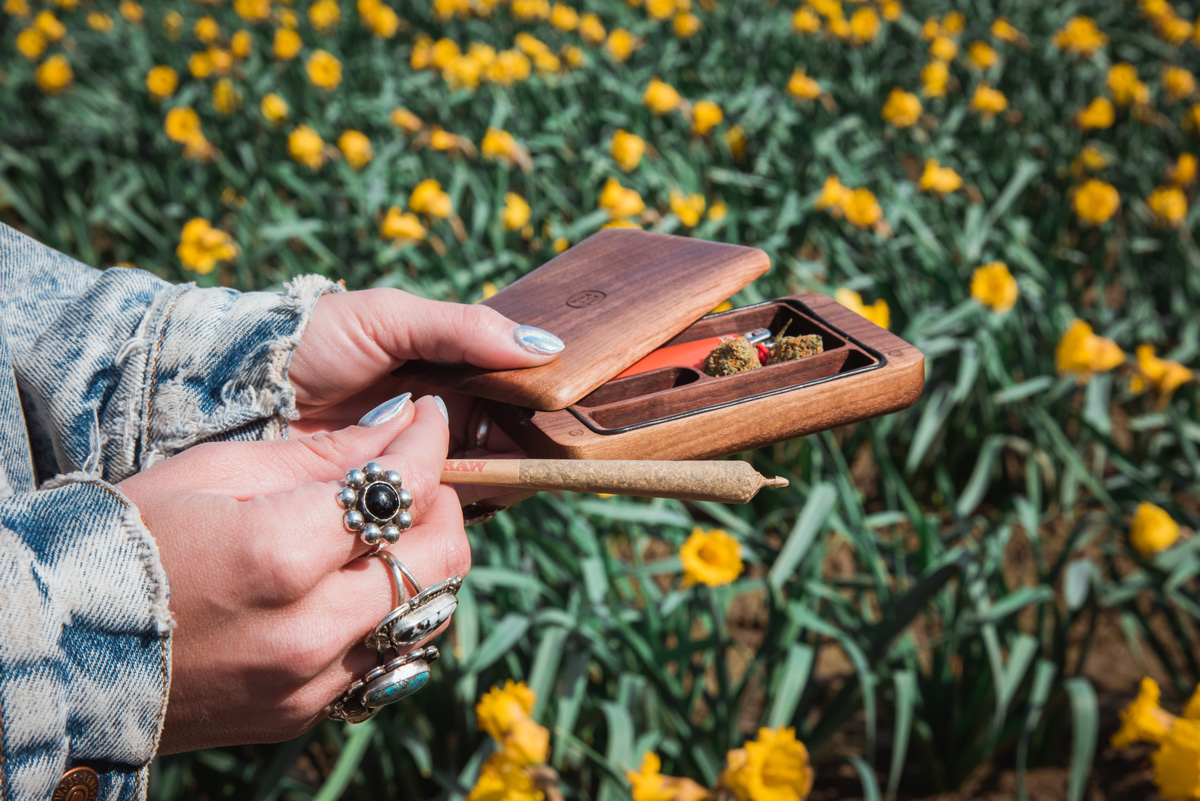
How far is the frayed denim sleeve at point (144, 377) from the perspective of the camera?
3.28 feet

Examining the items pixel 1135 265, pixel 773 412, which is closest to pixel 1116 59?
pixel 1135 265

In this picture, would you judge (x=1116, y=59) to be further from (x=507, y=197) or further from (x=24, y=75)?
(x=24, y=75)

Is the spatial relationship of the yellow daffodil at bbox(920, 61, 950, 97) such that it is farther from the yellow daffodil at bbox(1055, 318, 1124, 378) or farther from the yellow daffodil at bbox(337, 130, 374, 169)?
the yellow daffodil at bbox(337, 130, 374, 169)

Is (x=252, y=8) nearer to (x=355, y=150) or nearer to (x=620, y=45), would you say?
(x=355, y=150)

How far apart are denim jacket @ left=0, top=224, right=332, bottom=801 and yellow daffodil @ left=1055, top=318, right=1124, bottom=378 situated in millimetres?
1840

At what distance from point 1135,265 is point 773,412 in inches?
98.7

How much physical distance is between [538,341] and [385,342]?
23 centimetres

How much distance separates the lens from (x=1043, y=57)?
3908 mm

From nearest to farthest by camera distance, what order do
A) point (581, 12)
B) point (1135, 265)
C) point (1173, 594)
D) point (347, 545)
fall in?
point (347, 545)
point (1173, 594)
point (1135, 265)
point (581, 12)

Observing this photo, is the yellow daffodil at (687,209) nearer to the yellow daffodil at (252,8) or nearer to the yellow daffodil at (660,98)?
the yellow daffodil at (660,98)

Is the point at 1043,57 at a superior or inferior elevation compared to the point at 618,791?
superior

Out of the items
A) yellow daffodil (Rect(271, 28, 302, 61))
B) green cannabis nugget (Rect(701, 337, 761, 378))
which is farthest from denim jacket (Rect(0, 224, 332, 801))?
yellow daffodil (Rect(271, 28, 302, 61))

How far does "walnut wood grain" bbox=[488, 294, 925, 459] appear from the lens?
93cm

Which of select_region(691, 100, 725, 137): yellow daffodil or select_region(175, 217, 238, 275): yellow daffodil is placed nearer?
select_region(175, 217, 238, 275): yellow daffodil
